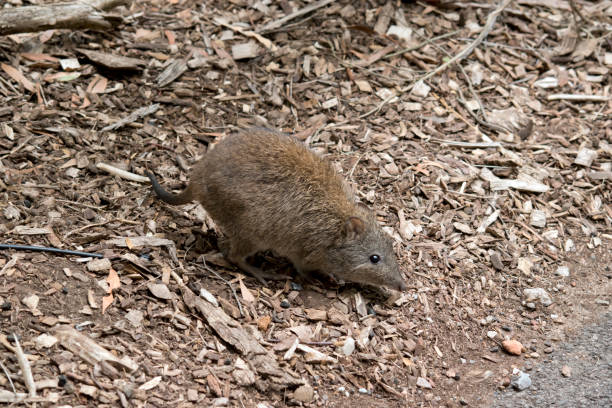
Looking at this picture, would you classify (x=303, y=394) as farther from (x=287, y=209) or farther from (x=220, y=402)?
(x=287, y=209)

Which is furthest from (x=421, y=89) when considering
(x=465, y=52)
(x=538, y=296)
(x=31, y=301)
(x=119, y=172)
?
(x=31, y=301)

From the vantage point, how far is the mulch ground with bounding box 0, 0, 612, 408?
521 centimetres

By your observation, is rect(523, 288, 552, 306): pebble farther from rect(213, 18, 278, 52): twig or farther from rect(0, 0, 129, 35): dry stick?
rect(0, 0, 129, 35): dry stick

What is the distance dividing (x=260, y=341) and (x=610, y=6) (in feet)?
26.0

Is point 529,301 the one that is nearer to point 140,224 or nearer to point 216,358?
point 216,358

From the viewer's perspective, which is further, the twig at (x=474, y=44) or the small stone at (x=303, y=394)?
the twig at (x=474, y=44)

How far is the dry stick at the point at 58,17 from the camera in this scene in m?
7.27

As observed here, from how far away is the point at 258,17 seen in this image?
8.93m

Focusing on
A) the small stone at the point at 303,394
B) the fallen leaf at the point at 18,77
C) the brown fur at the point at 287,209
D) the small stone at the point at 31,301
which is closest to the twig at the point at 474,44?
the brown fur at the point at 287,209

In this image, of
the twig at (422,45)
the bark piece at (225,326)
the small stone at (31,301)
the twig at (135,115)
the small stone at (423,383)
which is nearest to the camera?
the small stone at (31,301)

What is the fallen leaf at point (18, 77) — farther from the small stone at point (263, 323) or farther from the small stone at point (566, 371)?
the small stone at point (566, 371)

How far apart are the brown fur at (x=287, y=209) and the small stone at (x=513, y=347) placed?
1034 millimetres

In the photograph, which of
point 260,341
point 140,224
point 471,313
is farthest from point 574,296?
point 140,224

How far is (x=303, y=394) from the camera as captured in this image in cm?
512
